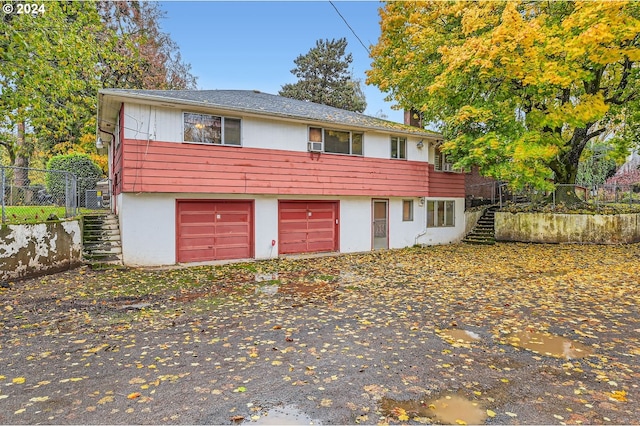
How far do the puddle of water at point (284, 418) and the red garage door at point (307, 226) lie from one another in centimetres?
1068

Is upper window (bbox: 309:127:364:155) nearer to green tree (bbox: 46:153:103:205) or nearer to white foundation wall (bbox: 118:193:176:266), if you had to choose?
white foundation wall (bbox: 118:193:176:266)

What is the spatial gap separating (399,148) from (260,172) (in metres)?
6.91

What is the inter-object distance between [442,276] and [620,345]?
5288mm

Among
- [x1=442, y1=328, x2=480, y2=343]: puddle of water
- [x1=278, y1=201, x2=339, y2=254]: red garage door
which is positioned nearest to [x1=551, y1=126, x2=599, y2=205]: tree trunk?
[x1=278, y1=201, x2=339, y2=254]: red garage door

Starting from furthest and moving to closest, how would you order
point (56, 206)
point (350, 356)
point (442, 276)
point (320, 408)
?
1. point (56, 206)
2. point (442, 276)
3. point (350, 356)
4. point (320, 408)

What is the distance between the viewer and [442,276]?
10336 mm

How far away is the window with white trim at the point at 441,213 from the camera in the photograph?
1786cm

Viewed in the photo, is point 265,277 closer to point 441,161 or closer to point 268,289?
point 268,289

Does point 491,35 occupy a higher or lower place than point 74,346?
higher

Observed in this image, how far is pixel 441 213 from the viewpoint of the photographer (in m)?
18.2

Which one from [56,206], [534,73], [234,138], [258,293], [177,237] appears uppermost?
[534,73]

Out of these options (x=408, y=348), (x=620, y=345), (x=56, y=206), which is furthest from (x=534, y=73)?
(x=56, y=206)

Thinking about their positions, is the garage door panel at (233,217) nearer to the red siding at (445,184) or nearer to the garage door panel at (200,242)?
the garage door panel at (200,242)

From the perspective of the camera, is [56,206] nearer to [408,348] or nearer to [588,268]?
[408,348]
